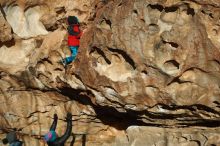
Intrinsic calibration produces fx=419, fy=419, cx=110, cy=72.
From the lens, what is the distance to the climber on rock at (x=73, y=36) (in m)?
5.75

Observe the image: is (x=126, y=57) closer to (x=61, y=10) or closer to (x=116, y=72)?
(x=116, y=72)

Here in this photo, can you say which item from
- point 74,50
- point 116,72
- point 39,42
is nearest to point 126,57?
point 116,72

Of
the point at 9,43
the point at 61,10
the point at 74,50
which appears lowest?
the point at 74,50


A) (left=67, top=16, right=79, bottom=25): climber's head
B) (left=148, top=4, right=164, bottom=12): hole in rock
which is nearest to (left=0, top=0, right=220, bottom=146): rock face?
(left=148, top=4, right=164, bottom=12): hole in rock

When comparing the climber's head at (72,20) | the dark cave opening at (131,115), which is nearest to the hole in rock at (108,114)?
the dark cave opening at (131,115)

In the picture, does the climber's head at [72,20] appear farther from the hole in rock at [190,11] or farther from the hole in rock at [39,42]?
the hole in rock at [190,11]

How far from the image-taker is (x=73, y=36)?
5.77 meters

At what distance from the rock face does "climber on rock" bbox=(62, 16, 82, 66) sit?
3.3 inches

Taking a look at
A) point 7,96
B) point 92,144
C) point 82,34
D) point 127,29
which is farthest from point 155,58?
point 7,96

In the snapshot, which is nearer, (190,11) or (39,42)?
(190,11)

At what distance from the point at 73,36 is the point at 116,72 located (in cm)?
87

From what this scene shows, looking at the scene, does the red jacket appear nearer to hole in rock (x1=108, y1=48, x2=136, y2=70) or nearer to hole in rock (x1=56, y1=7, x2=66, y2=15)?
hole in rock (x1=56, y1=7, x2=66, y2=15)

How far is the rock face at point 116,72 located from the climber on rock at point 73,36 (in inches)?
3.3

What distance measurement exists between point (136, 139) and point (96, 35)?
189cm
